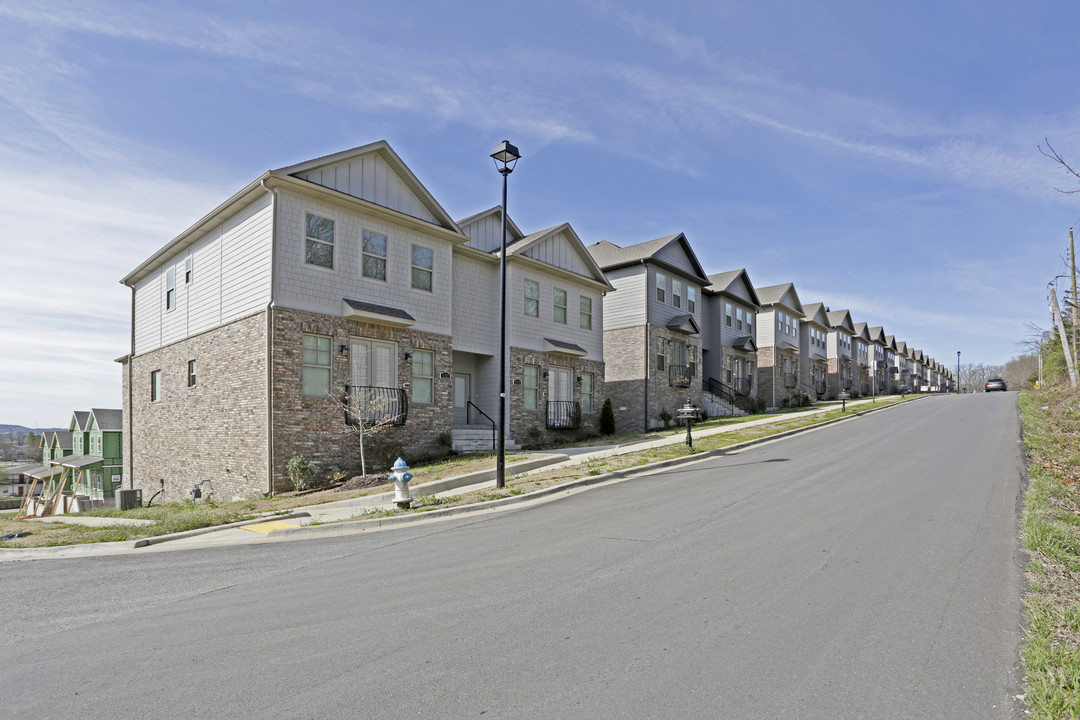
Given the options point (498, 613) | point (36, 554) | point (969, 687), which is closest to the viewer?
point (969, 687)

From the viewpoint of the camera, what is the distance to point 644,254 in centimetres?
2933

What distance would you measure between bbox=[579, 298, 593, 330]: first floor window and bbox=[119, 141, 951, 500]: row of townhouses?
8 centimetres

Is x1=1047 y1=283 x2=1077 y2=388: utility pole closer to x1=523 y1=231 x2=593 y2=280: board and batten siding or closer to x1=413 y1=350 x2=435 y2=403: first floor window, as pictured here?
x1=523 y1=231 x2=593 y2=280: board and batten siding

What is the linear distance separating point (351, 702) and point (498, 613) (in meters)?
1.73

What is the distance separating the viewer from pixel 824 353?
179ft

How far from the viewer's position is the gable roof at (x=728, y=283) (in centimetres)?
3612

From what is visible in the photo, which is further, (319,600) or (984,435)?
(984,435)

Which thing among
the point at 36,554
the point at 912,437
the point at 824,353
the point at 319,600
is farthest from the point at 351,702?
the point at 824,353

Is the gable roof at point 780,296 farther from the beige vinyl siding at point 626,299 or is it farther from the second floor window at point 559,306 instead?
the second floor window at point 559,306

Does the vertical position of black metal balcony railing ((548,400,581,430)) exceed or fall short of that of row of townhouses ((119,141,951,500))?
it falls short

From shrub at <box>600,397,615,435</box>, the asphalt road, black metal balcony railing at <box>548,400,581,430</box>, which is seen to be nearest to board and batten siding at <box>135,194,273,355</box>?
the asphalt road

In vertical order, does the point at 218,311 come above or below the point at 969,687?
above

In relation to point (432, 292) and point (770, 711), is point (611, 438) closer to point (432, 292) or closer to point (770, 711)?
point (432, 292)

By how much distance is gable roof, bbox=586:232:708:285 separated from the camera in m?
29.3
